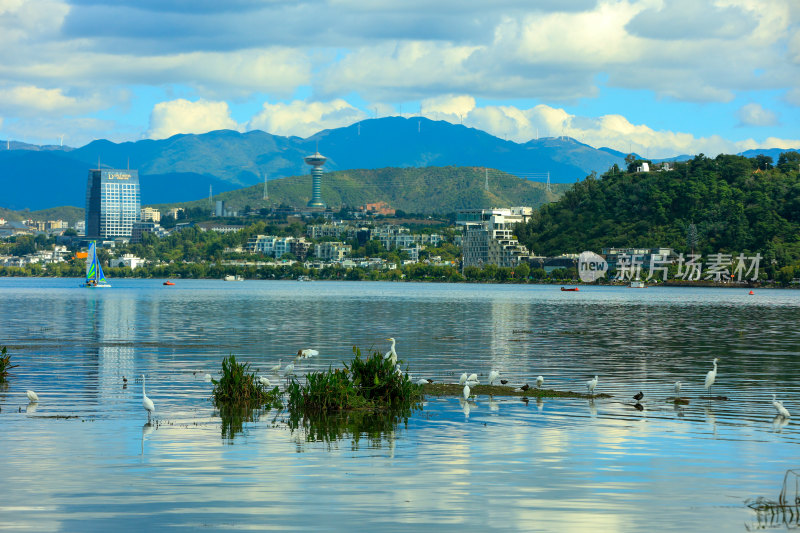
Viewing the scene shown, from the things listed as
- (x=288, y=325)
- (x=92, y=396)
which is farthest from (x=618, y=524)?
(x=288, y=325)

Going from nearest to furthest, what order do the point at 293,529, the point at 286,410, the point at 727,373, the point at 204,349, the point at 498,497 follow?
the point at 293,529 < the point at 498,497 < the point at 286,410 < the point at 727,373 < the point at 204,349

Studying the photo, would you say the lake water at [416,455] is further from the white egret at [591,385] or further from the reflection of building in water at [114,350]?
the white egret at [591,385]

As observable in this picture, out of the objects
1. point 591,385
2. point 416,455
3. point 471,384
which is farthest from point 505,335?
point 416,455

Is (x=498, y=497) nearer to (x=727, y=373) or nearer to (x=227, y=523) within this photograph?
(x=227, y=523)

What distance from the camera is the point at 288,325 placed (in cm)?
8181

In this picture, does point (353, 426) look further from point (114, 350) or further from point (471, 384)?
point (114, 350)

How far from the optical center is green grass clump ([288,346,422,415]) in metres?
30.3

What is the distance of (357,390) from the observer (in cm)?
3139

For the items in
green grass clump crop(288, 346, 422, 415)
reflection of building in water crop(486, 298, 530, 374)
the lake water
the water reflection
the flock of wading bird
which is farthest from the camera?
reflection of building in water crop(486, 298, 530, 374)

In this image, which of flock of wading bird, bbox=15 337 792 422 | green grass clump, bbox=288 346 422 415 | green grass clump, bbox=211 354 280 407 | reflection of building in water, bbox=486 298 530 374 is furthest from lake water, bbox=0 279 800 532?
green grass clump, bbox=211 354 280 407

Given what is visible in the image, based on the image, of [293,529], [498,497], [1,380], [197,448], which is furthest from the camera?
[1,380]

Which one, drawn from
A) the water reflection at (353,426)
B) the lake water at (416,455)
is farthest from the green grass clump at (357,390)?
the lake water at (416,455)

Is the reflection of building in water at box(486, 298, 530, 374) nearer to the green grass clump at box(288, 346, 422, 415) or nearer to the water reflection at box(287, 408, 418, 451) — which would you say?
the green grass clump at box(288, 346, 422, 415)

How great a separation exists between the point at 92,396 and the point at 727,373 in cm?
2782
